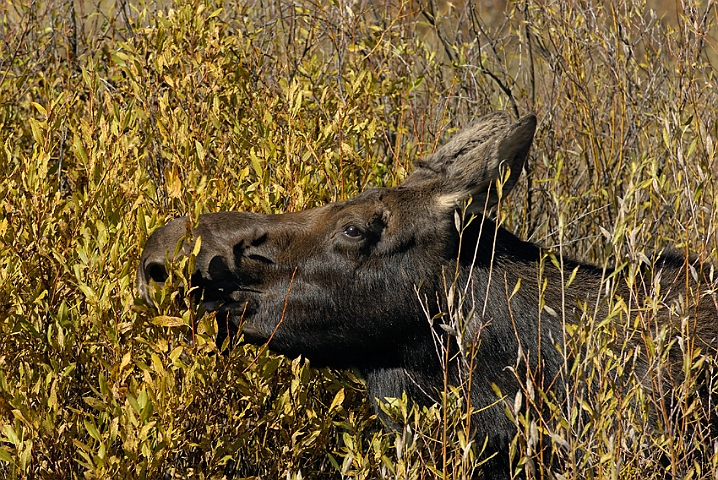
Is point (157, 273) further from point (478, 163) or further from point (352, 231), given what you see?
point (478, 163)

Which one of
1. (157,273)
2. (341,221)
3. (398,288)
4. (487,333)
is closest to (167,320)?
(157,273)

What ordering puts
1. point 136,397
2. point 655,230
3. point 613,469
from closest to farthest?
1. point 613,469
2. point 136,397
3. point 655,230

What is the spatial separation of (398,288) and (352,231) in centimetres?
33

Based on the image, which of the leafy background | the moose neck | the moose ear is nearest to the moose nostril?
the leafy background

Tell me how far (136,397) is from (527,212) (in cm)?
358

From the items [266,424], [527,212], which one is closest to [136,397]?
[266,424]

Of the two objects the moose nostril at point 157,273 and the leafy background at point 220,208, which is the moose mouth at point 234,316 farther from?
the moose nostril at point 157,273

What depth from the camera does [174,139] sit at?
5.07 m

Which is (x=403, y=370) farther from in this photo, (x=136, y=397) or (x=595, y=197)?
(x=595, y=197)

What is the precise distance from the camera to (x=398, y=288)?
14.9 ft

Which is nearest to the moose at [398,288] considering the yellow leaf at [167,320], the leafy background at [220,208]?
the leafy background at [220,208]

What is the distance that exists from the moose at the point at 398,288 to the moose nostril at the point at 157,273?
0.26 m

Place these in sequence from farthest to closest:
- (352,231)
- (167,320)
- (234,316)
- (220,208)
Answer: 1. (220,208)
2. (352,231)
3. (234,316)
4. (167,320)

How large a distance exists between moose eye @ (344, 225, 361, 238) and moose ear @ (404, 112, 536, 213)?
0.41m
